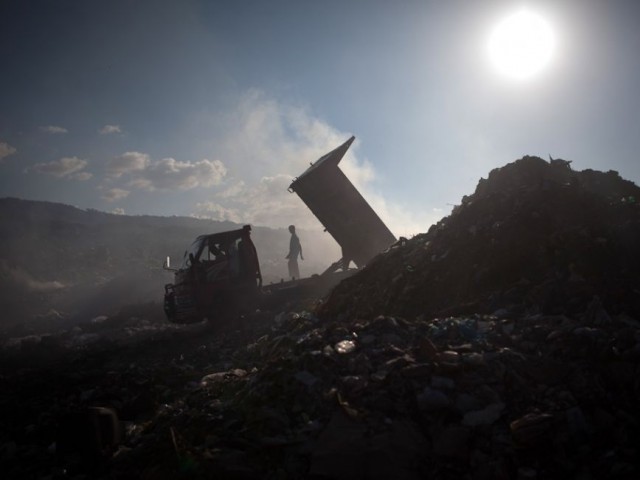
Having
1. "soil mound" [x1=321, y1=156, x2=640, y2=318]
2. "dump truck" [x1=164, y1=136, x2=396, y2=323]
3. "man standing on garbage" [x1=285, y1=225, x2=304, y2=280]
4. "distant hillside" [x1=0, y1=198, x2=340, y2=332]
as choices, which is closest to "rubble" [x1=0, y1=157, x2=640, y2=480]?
"soil mound" [x1=321, y1=156, x2=640, y2=318]

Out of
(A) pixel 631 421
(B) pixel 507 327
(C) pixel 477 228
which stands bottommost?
(A) pixel 631 421

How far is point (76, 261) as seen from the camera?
2320 cm

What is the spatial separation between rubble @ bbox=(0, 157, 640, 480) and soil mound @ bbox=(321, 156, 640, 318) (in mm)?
24

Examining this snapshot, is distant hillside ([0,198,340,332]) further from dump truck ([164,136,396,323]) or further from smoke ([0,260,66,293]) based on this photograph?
dump truck ([164,136,396,323])

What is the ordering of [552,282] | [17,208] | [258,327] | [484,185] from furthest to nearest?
[17,208], [258,327], [484,185], [552,282]

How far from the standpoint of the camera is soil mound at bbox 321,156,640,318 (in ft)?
15.0

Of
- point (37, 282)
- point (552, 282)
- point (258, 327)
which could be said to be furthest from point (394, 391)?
point (37, 282)

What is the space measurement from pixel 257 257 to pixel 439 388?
723 centimetres

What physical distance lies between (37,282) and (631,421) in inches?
966

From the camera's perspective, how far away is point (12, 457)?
3336mm

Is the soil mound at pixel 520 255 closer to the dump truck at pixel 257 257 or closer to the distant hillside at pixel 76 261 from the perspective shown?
the dump truck at pixel 257 257

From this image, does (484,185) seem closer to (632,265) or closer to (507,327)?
(632,265)

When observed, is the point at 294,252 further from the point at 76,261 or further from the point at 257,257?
the point at 76,261

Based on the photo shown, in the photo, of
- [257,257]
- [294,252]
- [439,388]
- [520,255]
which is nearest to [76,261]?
[294,252]
